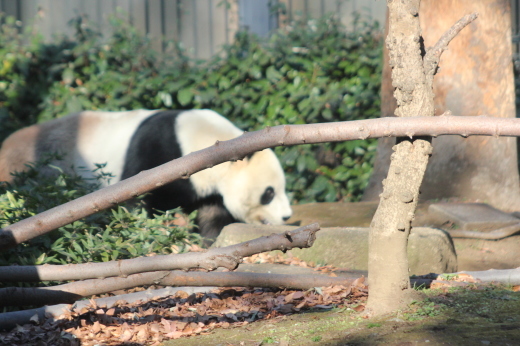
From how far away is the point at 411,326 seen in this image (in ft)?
7.29

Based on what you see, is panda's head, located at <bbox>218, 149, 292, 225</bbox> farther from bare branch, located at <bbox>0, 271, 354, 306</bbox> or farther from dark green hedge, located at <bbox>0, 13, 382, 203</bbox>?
bare branch, located at <bbox>0, 271, 354, 306</bbox>

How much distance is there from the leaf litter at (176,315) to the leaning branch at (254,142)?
489 mm

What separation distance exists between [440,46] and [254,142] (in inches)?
33.5

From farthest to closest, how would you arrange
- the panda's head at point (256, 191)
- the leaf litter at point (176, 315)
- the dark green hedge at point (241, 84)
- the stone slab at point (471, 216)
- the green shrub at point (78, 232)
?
the dark green hedge at point (241, 84)
the panda's head at point (256, 191)
the stone slab at point (471, 216)
the green shrub at point (78, 232)
the leaf litter at point (176, 315)

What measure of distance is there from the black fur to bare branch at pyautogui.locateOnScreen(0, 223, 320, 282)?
2.30 metres

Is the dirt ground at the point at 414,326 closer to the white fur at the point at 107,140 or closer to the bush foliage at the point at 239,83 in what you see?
Answer: the white fur at the point at 107,140

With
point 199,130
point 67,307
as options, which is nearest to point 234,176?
point 199,130

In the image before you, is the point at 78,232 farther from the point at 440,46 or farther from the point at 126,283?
the point at 440,46

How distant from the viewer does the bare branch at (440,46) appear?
235cm

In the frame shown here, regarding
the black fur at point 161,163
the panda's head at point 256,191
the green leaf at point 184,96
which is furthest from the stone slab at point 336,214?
the green leaf at point 184,96

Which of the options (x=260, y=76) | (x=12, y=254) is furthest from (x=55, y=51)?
(x=12, y=254)

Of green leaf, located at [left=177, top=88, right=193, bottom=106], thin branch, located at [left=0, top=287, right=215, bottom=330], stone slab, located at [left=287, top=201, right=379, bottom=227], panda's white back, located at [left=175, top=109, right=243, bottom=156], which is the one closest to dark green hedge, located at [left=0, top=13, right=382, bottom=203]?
green leaf, located at [left=177, top=88, right=193, bottom=106]

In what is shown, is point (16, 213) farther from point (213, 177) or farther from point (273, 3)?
point (273, 3)

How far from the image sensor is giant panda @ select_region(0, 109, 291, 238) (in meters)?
4.91
